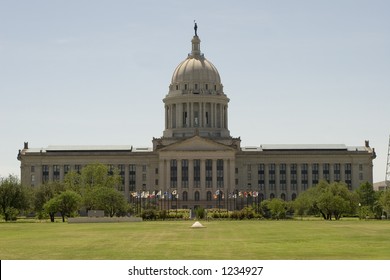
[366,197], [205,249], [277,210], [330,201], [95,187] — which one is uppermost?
[95,187]

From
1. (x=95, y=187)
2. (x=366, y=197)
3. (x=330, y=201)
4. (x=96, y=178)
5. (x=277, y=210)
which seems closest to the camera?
(x=330, y=201)

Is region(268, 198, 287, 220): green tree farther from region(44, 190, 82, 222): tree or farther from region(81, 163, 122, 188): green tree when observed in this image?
region(81, 163, 122, 188): green tree

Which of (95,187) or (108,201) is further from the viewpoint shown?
(95,187)

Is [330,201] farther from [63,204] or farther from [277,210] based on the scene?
[63,204]

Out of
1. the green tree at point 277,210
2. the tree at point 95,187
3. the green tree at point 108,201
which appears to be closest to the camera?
the green tree at point 277,210

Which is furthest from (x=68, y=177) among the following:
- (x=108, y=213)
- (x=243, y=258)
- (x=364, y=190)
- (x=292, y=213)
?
(x=243, y=258)

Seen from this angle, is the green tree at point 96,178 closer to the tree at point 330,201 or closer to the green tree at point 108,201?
the green tree at point 108,201

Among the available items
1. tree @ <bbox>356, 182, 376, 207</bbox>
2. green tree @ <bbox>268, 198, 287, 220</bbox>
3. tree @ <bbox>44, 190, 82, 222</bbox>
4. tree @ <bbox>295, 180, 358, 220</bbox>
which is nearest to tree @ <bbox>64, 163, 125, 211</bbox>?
tree @ <bbox>44, 190, 82, 222</bbox>

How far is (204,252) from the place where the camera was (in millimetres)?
51406

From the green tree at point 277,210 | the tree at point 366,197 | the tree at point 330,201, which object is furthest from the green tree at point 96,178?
the tree at point 366,197

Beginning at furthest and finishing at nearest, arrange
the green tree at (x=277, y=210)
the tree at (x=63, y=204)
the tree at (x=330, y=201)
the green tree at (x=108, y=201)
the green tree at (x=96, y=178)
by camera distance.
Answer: the green tree at (x=96, y=178) < the green tree at (x=108, y=201) < the green tree at (x=277, y=210) < the tree at (x=330, y=201) < the tree at (x=63, y=204)

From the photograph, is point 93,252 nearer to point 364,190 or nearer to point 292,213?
point 364,190

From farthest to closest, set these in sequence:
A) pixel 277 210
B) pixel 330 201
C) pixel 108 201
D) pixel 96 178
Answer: pixel 96 178 → pixel 277 210 → pixel 108 201 → pixel 330 201

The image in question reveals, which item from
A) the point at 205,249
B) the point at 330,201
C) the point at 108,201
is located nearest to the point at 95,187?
the point at 108,201
